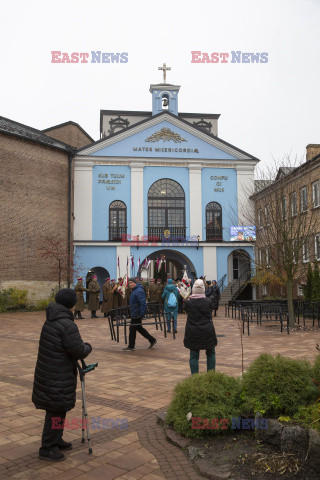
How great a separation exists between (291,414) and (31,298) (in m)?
21.8

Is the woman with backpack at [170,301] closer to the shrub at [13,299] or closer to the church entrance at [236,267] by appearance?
the shrub at [13,299]

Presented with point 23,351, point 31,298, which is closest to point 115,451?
point 23,351

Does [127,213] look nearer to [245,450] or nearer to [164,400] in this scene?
[164,400]

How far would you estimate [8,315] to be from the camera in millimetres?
20844

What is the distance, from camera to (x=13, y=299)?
75.1 feet

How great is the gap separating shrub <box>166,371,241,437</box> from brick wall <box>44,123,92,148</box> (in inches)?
1346

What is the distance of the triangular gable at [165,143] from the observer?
101ft

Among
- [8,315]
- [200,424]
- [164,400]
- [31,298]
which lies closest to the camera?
[200,424]

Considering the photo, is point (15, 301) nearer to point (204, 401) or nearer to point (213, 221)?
point (213, 221)

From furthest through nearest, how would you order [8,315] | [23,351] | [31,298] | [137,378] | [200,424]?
[31,298] → [8,315] → [23,351] → [137,378] → [200,424]

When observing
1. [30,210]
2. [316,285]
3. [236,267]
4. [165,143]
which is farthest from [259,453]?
[236,267]

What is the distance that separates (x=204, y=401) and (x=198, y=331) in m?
1.87

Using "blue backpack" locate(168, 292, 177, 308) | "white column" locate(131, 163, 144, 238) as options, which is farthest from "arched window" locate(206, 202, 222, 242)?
"blue backpack" locate(168, 292, 177, 308)

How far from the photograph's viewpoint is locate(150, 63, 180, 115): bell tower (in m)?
35.6
